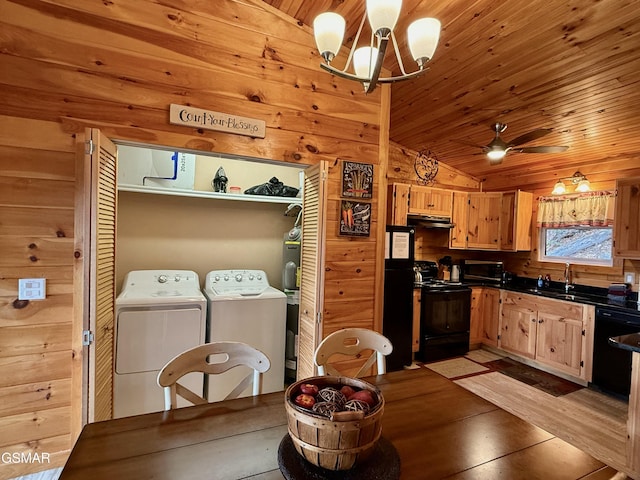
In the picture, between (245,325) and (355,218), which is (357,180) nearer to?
(355,218)

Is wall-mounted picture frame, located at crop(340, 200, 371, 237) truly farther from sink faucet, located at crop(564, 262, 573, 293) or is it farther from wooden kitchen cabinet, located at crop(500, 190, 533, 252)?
sink faucet, located at crop(564, 262, 573, 293)

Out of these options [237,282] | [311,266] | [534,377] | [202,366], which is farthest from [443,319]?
[202,366]

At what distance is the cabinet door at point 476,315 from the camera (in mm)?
4454

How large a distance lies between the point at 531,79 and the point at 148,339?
3.72 m

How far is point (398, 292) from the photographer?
3.69m

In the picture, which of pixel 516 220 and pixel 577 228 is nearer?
pixel 577 228

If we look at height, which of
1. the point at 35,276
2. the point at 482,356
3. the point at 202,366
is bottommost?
the point at 482,356

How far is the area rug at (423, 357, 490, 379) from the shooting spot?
3.71 metres

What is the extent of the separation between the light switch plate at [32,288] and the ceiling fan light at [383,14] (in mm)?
2171

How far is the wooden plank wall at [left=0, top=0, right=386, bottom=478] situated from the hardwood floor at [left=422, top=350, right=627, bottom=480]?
3.16 m

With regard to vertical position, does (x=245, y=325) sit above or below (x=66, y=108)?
below

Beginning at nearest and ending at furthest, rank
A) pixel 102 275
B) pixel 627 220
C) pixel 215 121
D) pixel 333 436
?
pixel 333 436
pixel 102 275
pixel 215 121
pixel 627 220

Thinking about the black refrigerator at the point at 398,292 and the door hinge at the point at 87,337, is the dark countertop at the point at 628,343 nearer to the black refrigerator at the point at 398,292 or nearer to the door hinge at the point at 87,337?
the black refrigerator at the point at 398,292

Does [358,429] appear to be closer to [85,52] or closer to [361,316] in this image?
[361,316]
